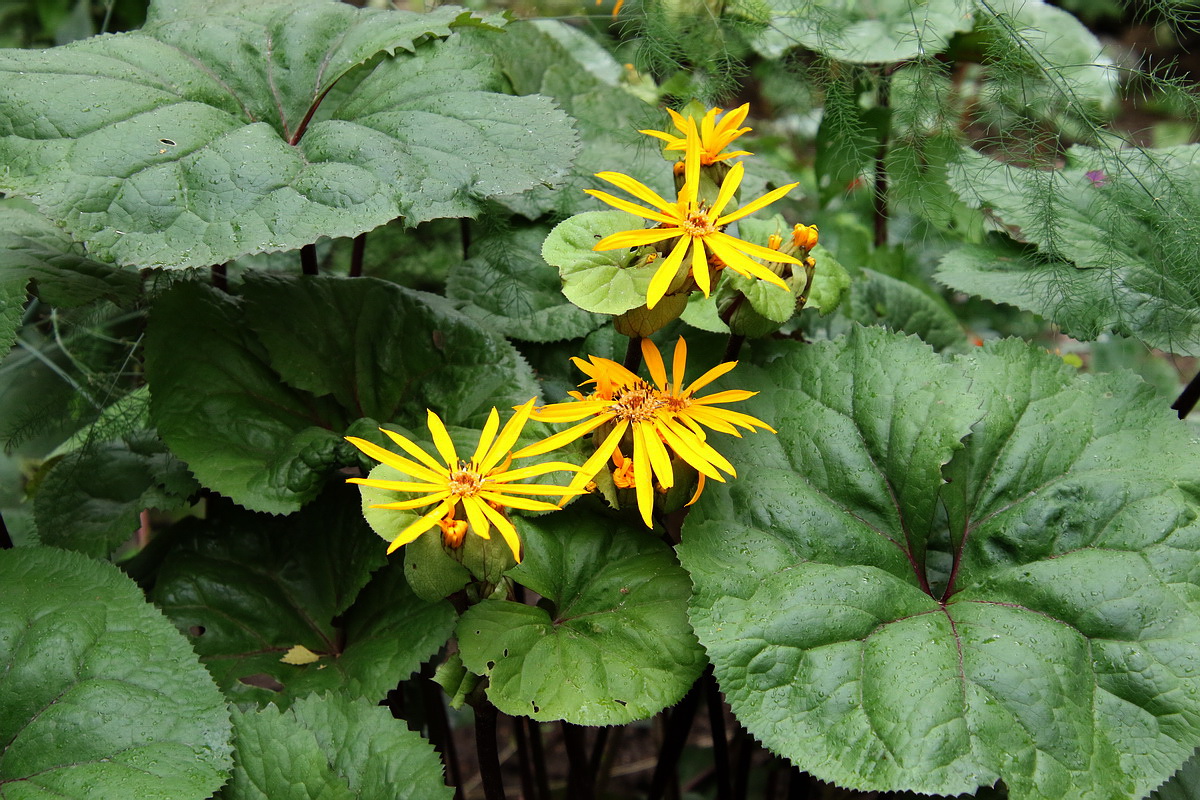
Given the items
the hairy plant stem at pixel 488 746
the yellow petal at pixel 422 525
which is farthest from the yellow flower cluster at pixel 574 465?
the hairy plant stem at pixel 488 746

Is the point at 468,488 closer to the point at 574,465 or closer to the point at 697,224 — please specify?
the point at 574,465

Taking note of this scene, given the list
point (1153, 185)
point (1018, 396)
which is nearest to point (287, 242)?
point (1018, 396)

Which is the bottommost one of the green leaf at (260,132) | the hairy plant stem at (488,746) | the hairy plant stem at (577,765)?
the hairy plant stem at (577,765)

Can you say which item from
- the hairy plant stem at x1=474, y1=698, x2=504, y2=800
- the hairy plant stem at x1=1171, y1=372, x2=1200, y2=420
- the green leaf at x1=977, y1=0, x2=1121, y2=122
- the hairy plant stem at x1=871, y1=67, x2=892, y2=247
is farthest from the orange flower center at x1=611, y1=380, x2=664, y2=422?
the hairy plant stem at x1=1171, y1=372, x2=1200, y2=420

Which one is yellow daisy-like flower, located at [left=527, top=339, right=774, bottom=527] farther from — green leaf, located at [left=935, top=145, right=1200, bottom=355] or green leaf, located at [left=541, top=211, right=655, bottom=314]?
green leaf, located at [left=935, top=145, right=1200, bottom=355]

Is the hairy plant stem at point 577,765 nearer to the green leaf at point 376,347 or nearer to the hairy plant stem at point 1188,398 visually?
the green leaf at point 376,347

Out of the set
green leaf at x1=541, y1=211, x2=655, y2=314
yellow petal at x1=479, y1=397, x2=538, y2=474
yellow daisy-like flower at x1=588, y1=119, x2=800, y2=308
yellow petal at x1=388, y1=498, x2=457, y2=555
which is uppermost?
yellow daisy-like flower at x1=588, y1=119, x2=800, y2=308
